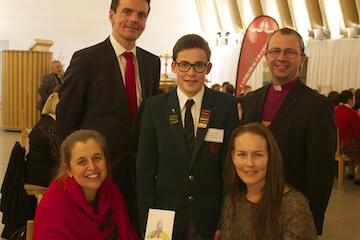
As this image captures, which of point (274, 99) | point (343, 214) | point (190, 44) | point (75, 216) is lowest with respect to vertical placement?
point (343, 214)

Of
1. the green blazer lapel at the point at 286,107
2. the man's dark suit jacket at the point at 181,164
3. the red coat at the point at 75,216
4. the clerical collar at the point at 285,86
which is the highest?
the clerical collar at the point at 285,86

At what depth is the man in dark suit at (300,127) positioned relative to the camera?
234 cm

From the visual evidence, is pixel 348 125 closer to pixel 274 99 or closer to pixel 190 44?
pixel 274 99

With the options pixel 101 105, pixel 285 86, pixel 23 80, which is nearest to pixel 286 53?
pixel 285 86

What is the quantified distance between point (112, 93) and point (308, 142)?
1.06 m

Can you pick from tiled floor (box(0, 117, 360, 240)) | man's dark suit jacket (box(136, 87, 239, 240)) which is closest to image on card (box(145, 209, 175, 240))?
man's dark suit jacket (box(136, 87, 239, 240))

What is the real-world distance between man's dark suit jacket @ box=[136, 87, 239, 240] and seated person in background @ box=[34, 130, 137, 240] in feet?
0.62

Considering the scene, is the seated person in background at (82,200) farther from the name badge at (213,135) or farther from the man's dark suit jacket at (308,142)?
the man's dark suit jacket at (308,142)

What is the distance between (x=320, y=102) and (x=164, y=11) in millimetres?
16128

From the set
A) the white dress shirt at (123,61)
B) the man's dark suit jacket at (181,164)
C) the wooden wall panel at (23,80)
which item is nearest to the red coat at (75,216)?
the man's dark suit jacket at (181,164)

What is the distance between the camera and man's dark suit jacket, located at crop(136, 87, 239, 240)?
89.7 inches

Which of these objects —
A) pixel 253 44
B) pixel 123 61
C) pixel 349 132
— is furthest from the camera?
pixel 349 132

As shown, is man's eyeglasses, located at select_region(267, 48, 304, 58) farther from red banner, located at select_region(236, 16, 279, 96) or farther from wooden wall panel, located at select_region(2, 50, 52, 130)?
wooden wall panel, located at select_region(2, 50, 52, 130)

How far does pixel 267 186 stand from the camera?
215 centimetres
